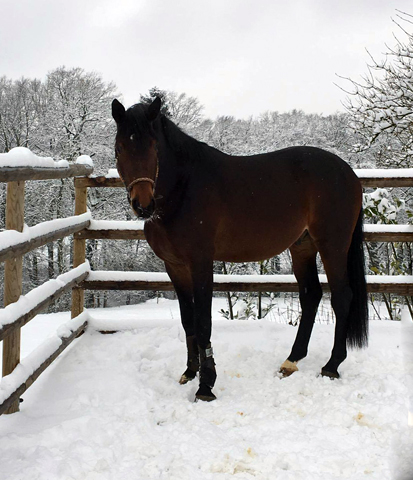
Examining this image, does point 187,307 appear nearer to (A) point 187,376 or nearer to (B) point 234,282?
(A) point 187,376

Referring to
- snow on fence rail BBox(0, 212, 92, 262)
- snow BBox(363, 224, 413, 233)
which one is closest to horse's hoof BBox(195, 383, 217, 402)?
snow on fence rail BBox(0, 212, 92, 262)

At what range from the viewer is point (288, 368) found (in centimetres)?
326

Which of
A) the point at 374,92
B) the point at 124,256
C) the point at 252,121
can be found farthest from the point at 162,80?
the point at 374,92

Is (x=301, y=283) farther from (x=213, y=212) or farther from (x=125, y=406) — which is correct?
(x=125, y=406)

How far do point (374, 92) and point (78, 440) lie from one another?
7.06 meters

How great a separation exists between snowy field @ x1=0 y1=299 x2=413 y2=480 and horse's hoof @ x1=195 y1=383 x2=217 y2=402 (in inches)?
2.5

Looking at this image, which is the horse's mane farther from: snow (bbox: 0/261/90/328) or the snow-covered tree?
the snow-covered tree

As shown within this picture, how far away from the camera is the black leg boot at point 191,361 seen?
316 centimetres

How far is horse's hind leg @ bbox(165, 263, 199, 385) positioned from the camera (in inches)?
126

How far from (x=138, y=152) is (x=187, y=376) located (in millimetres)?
1655

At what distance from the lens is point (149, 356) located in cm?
358

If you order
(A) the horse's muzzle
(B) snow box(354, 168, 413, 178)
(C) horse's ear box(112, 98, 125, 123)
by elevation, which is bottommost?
(A) the horse's muzzle

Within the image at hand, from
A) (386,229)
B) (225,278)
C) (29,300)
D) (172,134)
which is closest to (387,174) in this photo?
(386,229)

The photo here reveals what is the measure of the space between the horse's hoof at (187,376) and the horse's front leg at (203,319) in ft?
0.78
